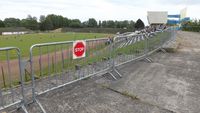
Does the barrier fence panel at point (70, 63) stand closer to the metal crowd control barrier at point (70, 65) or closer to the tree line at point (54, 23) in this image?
the metal crowd control barrier at point (70, 65)

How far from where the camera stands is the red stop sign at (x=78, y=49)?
420cm

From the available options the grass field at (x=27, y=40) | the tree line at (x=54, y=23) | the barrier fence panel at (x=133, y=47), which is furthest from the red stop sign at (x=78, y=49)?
the tree line at (x=54, y=23)

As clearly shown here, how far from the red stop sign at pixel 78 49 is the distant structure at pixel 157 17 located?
21.1m

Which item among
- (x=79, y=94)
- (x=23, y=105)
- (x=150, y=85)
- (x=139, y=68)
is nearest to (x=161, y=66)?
(x=139, y=68)

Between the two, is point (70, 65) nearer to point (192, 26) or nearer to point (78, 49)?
point (78, 49)

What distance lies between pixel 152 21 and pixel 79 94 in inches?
866

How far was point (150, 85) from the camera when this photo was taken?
16.5 ft

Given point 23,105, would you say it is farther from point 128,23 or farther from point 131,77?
point 128,23

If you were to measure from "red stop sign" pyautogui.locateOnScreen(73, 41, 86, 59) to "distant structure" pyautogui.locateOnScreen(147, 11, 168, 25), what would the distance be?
21.1m

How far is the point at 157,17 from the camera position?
24078mm

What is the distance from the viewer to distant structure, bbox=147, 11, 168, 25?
23609 mm

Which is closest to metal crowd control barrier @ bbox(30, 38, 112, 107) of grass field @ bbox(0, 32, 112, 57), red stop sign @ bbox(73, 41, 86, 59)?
red stop sign @ bbox(73, 41, 86, 59)

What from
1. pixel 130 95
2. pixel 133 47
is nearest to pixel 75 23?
pixel 133 47

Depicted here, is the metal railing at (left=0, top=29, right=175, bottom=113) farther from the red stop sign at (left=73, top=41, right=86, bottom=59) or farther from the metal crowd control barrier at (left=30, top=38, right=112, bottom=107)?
the red stop sign at (left=73, top=41, right=86, bottom=59)
